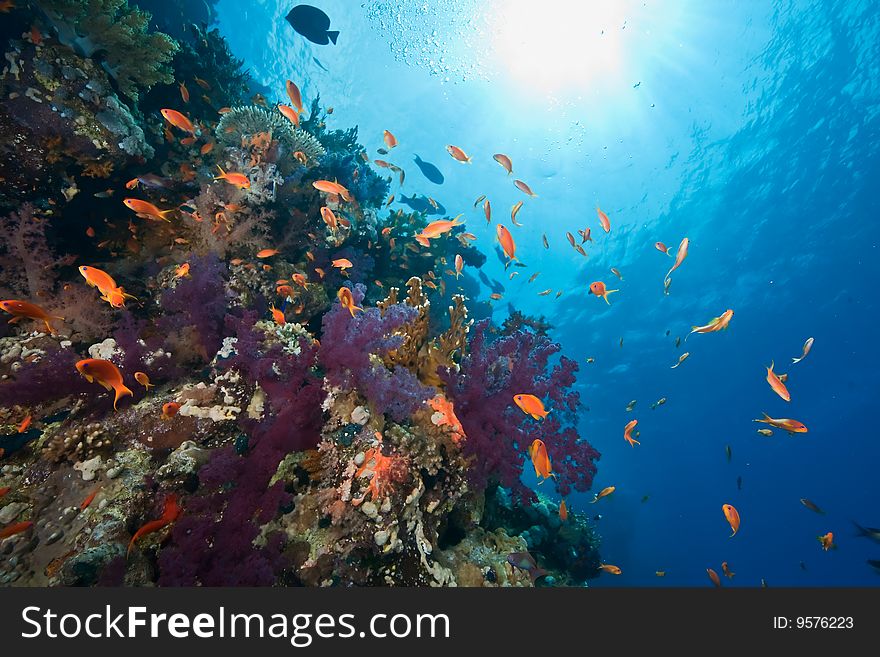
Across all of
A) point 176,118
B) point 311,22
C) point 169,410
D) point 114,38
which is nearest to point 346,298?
point 169,410

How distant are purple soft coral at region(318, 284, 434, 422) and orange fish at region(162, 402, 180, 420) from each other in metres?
1.39

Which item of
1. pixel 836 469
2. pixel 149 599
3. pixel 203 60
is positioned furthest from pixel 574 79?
pixel 836 469

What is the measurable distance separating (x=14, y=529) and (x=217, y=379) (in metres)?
1.69

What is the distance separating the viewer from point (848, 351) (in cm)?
2802

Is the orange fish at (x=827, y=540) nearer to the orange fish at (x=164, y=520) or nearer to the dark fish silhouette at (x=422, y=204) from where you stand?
the orange fish at (x=164, y=520)

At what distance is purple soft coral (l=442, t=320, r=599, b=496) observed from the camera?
3850 millimetres

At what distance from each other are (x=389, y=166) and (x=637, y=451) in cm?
5395

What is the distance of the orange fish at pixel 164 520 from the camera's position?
249 cm

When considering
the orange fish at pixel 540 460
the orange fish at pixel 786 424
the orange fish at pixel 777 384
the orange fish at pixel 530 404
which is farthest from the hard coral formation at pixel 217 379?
the orange fish at pixel 786 424

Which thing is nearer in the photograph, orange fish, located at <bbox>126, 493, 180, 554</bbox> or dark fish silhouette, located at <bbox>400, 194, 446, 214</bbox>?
orange fish, located at <bbox>126, 493, 180, 554</bbox>

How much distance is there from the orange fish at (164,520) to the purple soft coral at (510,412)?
253 cm

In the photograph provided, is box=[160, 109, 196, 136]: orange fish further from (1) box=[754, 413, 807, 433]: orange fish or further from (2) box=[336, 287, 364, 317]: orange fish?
(1) box=[754, 413, 807, 433]: orange fish

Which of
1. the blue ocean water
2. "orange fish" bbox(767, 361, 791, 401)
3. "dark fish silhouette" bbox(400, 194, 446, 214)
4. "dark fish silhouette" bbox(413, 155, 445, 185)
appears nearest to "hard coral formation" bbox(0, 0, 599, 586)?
"orange fish" bbox(767, 361, 791, 401)

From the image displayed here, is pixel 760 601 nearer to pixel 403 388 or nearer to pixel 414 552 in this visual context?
pixel 414 552
